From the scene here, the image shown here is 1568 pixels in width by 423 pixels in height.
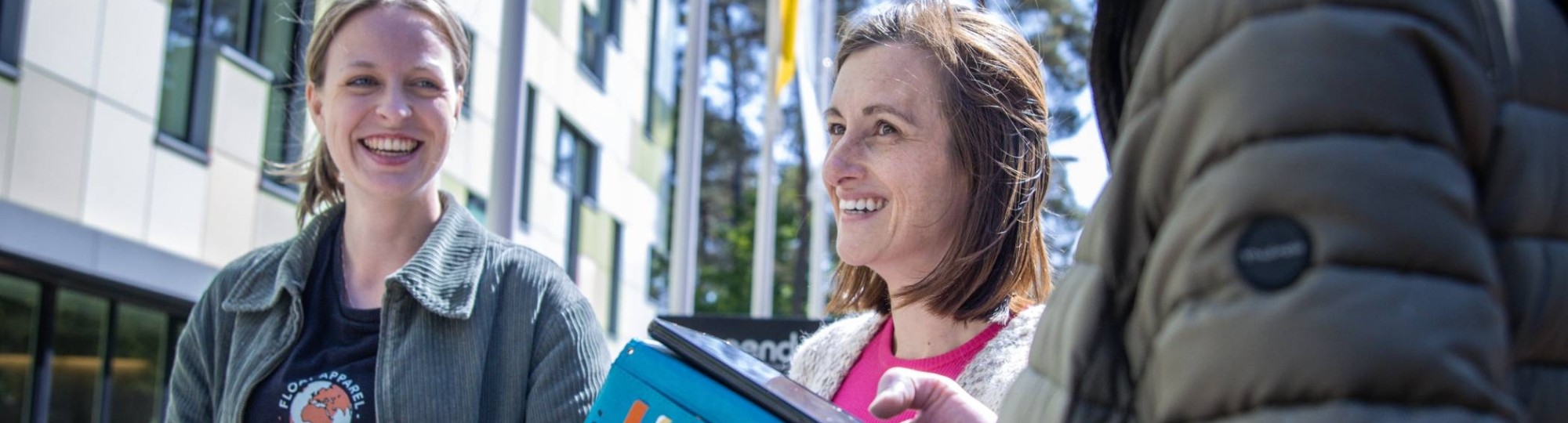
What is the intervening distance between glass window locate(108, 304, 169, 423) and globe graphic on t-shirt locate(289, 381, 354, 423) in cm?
1040

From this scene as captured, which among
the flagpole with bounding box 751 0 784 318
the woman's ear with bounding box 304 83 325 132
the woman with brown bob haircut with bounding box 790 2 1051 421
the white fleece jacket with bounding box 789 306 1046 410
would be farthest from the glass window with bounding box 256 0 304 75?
the woman with brown bob haircut with bounding box 790 2 1051 421

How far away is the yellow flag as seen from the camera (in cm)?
1070

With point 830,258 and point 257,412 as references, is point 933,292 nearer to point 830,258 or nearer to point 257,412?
point 257,412

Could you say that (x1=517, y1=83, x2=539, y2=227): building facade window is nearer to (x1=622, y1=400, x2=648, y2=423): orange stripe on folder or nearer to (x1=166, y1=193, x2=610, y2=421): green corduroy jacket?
(x1=166, y1=193, x2=610, y2=421): green corduroy jacket

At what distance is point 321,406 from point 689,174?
728 centimetres

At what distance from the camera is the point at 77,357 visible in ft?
38.9

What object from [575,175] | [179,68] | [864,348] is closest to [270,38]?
[179,68]

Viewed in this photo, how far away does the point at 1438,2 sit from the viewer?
112cm

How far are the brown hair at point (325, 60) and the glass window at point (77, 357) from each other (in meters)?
9.09

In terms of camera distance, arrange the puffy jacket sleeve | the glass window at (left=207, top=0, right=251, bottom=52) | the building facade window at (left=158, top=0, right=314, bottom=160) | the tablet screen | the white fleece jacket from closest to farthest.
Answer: the puffy jacket sleeve, the tablet screen, the white fleece jacket, the building facade window at (left=158, top=0, right=314, bottom=160), the glass window at (left=207, top=0, right=251, bottom=52)

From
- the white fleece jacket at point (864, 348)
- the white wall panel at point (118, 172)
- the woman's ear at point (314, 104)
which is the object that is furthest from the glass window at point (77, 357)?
the white fleece jacket at point (864, 348)

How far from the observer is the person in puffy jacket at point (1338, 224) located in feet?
3.41

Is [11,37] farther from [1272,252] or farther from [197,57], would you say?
[1272,252]

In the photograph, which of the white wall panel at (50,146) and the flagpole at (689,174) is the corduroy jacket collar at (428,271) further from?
the white wall panel at (50,146)
